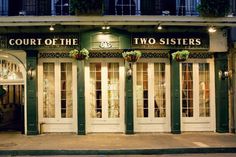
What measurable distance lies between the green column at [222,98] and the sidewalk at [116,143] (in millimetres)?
443

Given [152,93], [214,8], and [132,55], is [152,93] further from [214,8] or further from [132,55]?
[214,8]

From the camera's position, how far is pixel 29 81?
50.3 ft

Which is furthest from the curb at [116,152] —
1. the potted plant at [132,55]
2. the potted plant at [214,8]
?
the potted plant at [214,8]

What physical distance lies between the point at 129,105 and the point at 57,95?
2.62 metres

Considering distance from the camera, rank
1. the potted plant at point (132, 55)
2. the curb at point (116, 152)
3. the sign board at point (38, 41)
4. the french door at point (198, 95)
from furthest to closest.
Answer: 1. the french door at point (198, 95)
2. the sign board at point (38, 41)
3. the potted plant at point (132, 55)
4. the curb at point (116, 152)

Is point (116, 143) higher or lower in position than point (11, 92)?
lower

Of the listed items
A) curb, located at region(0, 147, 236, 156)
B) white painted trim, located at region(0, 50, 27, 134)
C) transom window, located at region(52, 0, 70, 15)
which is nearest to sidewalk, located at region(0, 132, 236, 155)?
curb, located at region(0, 147, 236, 156)

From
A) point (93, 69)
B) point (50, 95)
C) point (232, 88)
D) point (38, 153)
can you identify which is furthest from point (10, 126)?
point (232, 88)

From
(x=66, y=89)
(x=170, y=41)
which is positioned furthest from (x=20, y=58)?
(x=170, y=41)

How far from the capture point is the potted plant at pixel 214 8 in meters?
14.6

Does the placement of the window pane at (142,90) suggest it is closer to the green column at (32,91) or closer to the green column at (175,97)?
the green column at (175,97)

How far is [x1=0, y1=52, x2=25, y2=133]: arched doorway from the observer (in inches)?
615

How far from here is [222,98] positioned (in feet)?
51.3

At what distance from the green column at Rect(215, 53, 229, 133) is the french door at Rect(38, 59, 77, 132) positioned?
5.13 metres
